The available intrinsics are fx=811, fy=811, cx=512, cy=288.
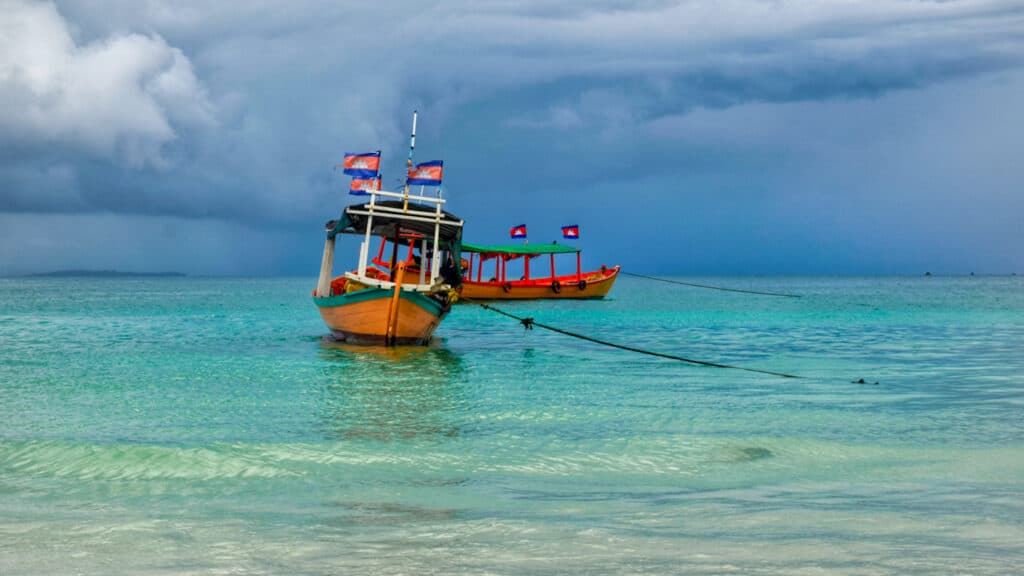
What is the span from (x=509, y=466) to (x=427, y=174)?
525 inches

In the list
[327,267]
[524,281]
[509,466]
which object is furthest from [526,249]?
[509,466]

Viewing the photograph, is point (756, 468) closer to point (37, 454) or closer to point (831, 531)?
point (831, 531)

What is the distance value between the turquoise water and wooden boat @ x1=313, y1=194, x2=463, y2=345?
152 centimetres

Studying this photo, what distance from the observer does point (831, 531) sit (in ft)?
18.1

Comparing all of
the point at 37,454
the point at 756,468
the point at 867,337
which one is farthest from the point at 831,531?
the point at 867,337

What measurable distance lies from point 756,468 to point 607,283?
159 feet

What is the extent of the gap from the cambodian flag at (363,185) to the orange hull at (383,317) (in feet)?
8.10

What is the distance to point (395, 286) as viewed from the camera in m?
19.9

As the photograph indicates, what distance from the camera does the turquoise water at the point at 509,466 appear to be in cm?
505

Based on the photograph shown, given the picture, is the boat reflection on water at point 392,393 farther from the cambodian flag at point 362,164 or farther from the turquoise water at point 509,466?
the cambodian flag at point 362,164

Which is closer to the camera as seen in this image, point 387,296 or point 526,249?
point 387,296

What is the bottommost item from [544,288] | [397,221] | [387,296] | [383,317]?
[383,317]

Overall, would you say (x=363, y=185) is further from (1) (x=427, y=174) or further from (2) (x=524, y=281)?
(2) (x=524, y=281)

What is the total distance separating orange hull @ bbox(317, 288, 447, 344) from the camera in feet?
66.3
